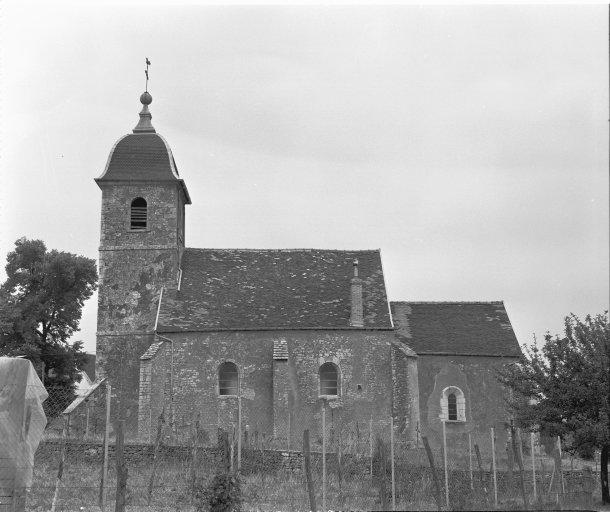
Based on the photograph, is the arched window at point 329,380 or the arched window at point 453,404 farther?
the arched window at point 453,404

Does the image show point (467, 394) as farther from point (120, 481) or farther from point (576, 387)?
point (120, 481)

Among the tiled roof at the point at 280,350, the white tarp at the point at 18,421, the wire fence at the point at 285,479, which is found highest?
the tiled roof at the point at 280,350

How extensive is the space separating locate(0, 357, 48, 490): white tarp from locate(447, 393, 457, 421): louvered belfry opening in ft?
77.1

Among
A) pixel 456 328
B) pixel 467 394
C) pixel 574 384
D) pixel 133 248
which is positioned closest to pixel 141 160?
pixel 133 248

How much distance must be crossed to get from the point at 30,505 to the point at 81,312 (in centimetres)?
2137

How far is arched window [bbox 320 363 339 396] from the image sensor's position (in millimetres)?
32219

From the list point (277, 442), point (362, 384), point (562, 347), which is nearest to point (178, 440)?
point (277, 442)

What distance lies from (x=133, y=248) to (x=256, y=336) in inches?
262

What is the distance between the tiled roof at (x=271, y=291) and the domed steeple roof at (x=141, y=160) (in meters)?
3.74

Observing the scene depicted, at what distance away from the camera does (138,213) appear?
34.5 m

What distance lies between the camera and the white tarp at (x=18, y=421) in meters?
12.9

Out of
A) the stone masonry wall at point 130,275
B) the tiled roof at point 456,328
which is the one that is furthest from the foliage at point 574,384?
the stone masonry wall at point 130,275

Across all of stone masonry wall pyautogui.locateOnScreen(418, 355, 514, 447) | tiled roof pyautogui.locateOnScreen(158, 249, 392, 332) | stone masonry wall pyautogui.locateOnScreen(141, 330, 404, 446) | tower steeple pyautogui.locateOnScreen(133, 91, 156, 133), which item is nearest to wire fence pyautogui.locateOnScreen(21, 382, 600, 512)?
stone masonry wall pyautogui.locateOnScreen(141, 330, 404, 446)

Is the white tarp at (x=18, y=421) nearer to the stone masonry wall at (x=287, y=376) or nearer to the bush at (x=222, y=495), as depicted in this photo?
the bush at (x=222, y=495)
